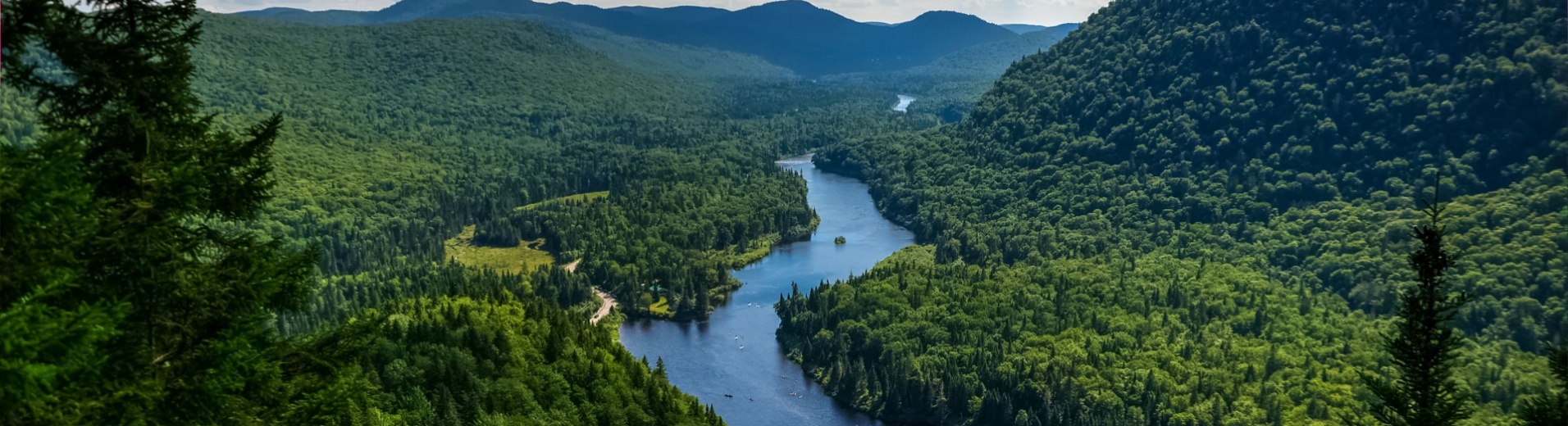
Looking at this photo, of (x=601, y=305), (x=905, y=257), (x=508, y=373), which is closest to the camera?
(x=508, y=373)

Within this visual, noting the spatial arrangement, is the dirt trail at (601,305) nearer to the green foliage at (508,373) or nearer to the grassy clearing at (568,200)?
the green foliage at (508,373)

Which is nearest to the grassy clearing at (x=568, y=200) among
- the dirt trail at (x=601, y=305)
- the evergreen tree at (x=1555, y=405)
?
the dirt trail at (x=601, y=305)

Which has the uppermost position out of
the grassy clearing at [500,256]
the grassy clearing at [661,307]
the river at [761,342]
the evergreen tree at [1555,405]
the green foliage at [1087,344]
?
the evergreen tree at [1555,405]

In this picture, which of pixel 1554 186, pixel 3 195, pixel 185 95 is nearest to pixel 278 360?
pixel 185 95

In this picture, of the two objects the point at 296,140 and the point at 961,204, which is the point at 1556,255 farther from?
the point at 296,140

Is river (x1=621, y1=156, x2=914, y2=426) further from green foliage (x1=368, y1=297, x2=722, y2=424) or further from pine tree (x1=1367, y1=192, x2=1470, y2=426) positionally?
pine tree (x1=1367, y1=192, x2=1470, y2=426)

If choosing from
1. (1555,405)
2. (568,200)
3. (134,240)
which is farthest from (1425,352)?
(568,200)

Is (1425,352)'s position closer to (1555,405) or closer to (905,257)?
(1555,405)
